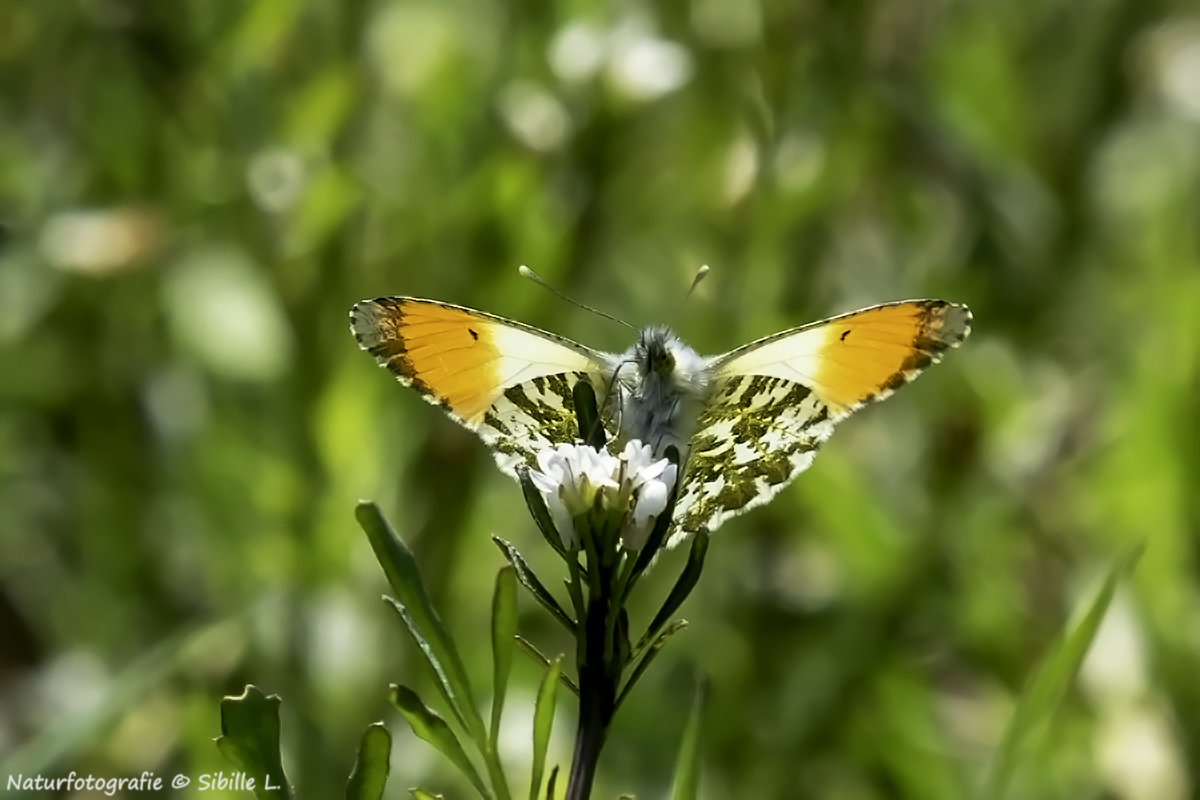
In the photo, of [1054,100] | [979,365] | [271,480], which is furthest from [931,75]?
[271,480]

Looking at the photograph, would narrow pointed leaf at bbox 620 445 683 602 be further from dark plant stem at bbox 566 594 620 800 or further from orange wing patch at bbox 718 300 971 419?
orange wing patch at bbox 718 300 971 419

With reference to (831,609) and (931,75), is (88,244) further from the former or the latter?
(931,75)

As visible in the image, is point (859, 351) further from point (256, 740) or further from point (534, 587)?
point (256, 740)

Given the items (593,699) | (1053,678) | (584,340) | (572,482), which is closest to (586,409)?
(572,482)

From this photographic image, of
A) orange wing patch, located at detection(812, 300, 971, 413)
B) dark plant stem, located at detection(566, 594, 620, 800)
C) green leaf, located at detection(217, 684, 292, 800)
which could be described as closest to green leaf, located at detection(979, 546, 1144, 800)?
orange wing patch, located at detection(812, 300, 971, 413)

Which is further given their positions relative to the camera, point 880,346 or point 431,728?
point 880,346

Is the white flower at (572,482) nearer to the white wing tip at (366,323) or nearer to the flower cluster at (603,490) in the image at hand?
the flower cluster at (603,490)
